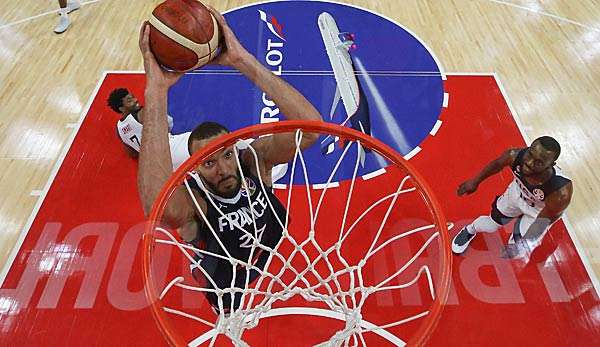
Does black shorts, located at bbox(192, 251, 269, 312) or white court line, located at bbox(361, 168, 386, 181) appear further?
white court line, located at bbox(361, 168, 386, 181)

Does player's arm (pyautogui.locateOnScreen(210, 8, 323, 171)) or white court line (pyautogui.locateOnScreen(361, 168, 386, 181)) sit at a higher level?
player's arm (pyautogui.locateOnScreen(210, 8, 323, 171))

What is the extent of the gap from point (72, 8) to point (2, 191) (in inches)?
102

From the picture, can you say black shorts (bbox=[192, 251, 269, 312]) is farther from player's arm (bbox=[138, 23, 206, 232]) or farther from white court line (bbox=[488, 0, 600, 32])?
white court line (bbox=[488, 0, 600, 32])

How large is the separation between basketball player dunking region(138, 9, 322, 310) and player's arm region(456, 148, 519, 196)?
129cm

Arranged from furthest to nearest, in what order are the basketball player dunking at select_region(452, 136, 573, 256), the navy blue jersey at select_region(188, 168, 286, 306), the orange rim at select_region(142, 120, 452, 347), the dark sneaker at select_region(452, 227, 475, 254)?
1. the dark sneaker at select_region(452, 227, 475, 254)
2. the basketball player dunking at select_region(452, 136, 573, 256)
3. the navy blue jersey at select_region(188, 168, 286, 306)
4. the orange rim at select_region(142, 120, 452, 347)

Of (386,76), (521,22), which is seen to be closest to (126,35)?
(386,76)

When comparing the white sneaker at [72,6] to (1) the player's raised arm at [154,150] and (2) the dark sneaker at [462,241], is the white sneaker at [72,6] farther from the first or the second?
(2) the dark sneaker at [462,241]

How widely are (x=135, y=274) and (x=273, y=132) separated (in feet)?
5.04

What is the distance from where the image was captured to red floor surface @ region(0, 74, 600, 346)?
8.89ft

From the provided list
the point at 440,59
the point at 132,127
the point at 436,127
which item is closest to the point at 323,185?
the point at 436,127

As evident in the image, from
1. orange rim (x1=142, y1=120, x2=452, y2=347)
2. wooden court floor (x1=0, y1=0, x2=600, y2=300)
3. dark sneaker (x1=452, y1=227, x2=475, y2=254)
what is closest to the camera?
orange rim (x1=142, y1=120, x2=452, y2=347)

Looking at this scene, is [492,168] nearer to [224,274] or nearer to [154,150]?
[224,274]

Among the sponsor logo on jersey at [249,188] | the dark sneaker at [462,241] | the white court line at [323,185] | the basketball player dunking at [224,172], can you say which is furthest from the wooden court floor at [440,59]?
the sponsor logo on jersey at [249,188]

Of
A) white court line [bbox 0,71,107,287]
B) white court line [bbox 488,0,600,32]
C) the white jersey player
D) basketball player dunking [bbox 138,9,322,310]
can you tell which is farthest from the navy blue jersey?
white court line [bbox 488,0,600,32]
